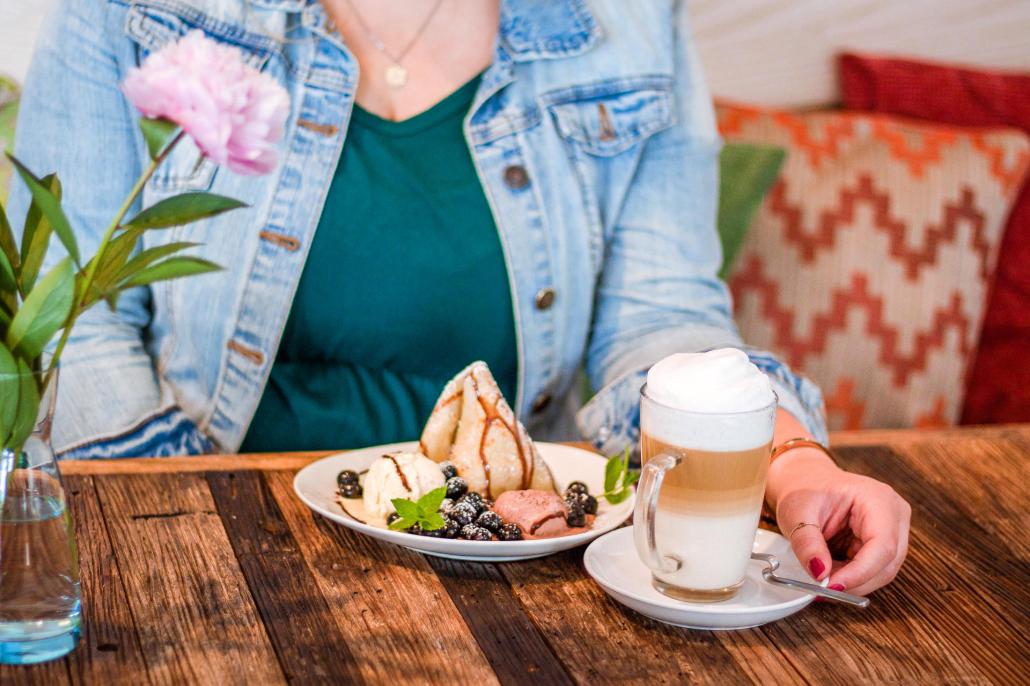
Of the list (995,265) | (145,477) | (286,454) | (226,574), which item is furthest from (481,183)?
(995,265)

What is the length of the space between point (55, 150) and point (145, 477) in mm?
411

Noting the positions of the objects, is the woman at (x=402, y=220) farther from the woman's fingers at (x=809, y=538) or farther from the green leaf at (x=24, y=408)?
the green leaf at (x=24, y=408)

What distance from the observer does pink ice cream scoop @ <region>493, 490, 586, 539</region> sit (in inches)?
35.3

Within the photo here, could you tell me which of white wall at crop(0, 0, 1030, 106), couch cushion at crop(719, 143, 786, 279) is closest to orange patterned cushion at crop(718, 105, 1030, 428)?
couch cushion at crop(719, 143, 786, 279)

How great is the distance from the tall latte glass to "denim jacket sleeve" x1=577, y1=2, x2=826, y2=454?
0.50 m

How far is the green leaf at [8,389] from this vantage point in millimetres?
652

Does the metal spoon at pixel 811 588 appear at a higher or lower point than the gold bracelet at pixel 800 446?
higher

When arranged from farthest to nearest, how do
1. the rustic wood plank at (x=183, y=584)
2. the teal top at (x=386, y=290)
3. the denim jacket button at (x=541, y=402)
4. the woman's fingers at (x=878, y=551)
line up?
1. the denim jacket button at (x=541, y=402)
2. the teal top at (x=386, y=290)
3. the woman's fingers at (x=878, y=551)
4. the rustic wood plank at (x=183, y=584)

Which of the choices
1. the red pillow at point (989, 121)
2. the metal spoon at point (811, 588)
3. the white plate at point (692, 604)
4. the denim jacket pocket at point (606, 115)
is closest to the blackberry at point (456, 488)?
the white plate at point (692, 604)

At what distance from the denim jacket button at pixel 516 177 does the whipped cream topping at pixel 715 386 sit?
24.0 inches

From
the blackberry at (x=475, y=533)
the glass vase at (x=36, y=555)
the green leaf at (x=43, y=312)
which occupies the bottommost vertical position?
the blackberry at (x=475, y=533)

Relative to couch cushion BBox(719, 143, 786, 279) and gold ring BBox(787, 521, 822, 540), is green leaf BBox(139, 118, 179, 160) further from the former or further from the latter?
couch cushion BBox(719, 143, 786, 279)

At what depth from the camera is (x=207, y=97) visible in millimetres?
613

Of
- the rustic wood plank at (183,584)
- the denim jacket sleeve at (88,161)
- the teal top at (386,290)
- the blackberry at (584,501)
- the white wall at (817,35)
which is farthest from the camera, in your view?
the white wall at (817,35)
